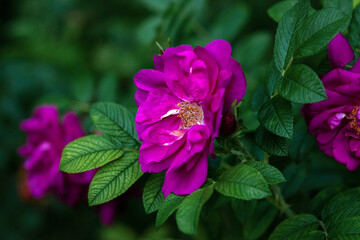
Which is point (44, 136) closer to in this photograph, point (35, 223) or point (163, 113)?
point (163, 113)

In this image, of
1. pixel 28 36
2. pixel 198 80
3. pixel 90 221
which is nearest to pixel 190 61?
pixel 198 80

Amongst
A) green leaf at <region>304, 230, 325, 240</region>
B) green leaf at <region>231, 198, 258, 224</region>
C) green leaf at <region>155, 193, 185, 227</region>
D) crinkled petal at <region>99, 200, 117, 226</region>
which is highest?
green leaf at <region>155, 193, 185, 227</region>

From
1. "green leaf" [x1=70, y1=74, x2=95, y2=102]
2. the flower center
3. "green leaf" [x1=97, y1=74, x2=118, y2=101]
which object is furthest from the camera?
"green leaf" [x1=70, y1=74, x2=95, y2=102]

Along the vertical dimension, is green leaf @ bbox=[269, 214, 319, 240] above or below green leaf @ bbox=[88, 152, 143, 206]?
below

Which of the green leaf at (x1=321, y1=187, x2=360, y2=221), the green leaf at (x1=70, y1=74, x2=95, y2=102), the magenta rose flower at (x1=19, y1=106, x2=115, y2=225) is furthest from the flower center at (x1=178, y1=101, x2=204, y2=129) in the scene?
the green leaf at (x1=70, y1=74, x2=95, y2=102)

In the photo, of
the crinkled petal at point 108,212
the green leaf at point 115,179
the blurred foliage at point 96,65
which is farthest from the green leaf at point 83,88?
the green leaf at point 115,179

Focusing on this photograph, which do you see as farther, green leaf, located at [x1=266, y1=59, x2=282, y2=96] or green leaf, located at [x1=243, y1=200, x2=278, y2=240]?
green leaf, located at [x1=243, y1=200, x2=278, y2=240]

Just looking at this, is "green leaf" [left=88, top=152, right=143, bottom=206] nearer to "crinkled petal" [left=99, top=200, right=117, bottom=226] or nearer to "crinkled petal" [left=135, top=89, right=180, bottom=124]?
"crinkled petal" [left=135, top=89, right=180, bottom=124]
